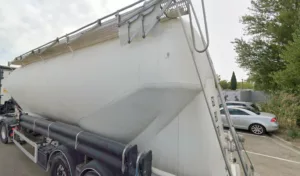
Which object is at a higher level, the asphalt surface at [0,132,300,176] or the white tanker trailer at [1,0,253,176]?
the white tanker trailer at [1,0,253,176]

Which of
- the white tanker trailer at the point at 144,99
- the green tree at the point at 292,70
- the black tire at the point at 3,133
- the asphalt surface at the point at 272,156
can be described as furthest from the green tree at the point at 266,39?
the black tire at the point at 3,133

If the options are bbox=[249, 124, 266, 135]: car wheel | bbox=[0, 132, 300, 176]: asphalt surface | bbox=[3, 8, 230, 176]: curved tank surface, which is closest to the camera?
bbox=[3, 8, 230, 176]: curved tank surface

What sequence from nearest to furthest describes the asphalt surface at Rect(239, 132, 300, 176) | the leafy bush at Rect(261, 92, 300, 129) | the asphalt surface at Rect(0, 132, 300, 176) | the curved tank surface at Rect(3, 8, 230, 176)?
the curved tank surface at Rect(3, 8, 230, 176) → the asphalt surface at Rect(0, 132, 300, 176) → the asphalt surface at Rect(239, 132, 300, 176) → the leafy bush at Rect(261, 92, 300, 129)

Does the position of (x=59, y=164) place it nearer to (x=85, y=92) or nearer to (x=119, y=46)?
(x=85, y=92)

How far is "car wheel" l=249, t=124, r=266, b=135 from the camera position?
8.18m

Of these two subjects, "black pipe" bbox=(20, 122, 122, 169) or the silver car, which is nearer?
"black pipe" bbox=(20, 122, 122, 169)

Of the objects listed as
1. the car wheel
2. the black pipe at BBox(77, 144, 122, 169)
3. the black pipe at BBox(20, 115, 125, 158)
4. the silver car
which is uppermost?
the black pipe at BBox(20, 115, 125, 158)

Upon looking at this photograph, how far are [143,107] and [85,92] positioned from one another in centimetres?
111

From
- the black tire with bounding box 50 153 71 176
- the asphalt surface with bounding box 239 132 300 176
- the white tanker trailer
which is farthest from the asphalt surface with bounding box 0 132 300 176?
the white tanker trailer

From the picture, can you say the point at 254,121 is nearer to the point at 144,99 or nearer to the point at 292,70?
the point at 292,70

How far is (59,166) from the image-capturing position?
3.08m

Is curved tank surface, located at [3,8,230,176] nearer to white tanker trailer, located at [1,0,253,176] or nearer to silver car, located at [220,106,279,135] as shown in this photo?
white tanker trailer, located at [1,0,253,176]

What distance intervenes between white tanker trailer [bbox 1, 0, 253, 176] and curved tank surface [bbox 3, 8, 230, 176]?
1cm

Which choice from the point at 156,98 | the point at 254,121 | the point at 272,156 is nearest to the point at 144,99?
the point at 156,98
